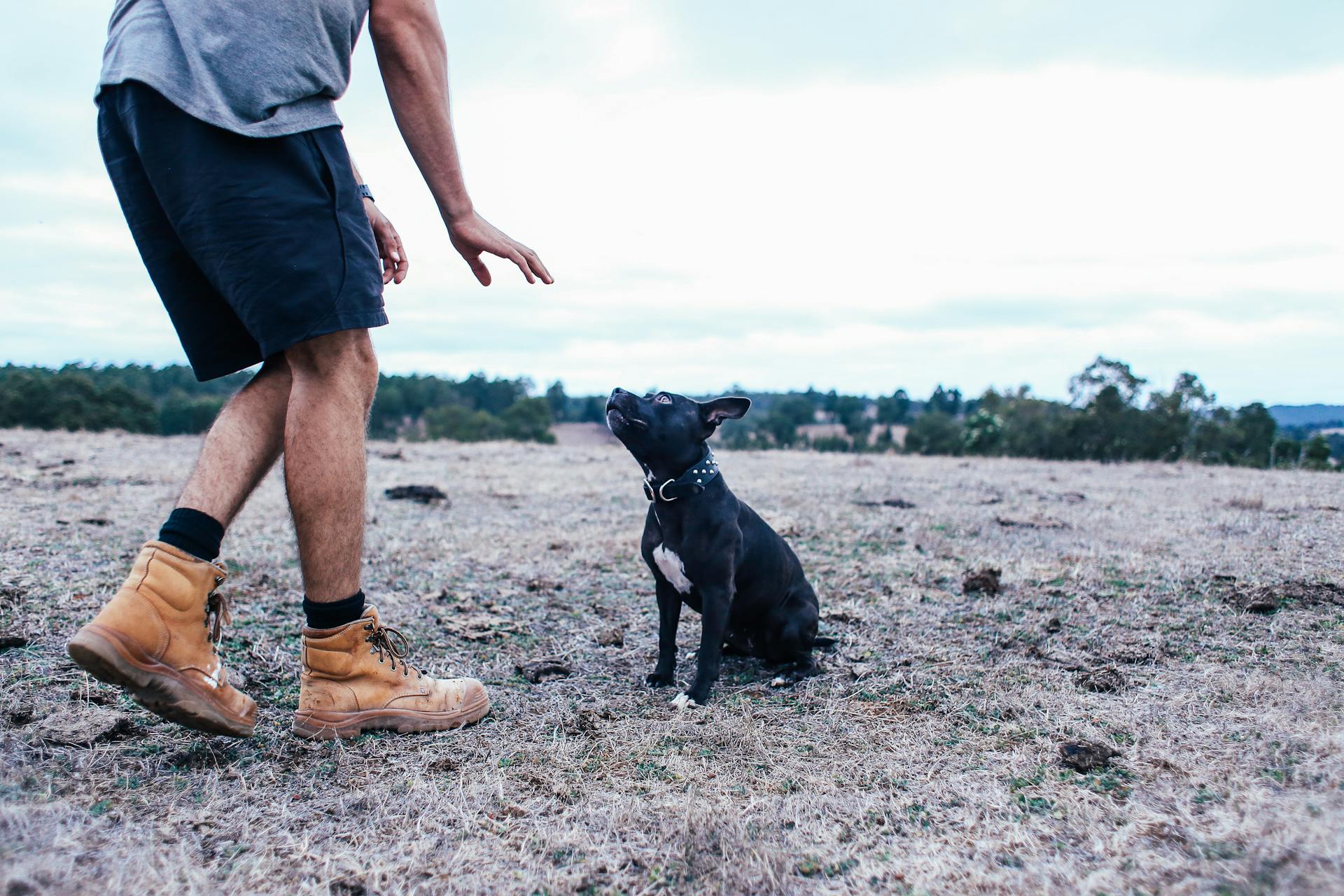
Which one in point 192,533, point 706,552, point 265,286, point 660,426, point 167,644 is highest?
point 265,286

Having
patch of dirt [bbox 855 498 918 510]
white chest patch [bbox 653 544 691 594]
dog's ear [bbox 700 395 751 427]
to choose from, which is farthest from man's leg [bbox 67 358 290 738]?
patch of dirt [bbox 855 498 918 510]

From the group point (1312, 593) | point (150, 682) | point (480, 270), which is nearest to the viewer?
point (150, 682)

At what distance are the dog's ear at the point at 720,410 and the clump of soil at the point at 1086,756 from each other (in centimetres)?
174

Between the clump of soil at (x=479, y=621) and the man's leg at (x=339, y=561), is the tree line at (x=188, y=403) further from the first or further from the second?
the man's leg at (x=339, y=561)

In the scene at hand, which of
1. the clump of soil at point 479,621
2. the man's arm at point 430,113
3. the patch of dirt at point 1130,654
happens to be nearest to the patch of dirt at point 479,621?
the clump of soil at point 479,621

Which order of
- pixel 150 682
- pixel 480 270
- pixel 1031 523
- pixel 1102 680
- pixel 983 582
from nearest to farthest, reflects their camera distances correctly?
pixel 150 682 → pixel 480 270 → pixel 1102 680 → pixel 983 582 → pixel 1031 523

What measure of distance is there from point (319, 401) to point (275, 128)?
70 centimetres

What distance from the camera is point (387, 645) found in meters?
2.55

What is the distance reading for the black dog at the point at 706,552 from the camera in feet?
10.5

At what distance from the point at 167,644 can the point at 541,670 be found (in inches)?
55.4

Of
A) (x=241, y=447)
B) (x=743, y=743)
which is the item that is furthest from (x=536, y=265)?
(x=743, y=743)

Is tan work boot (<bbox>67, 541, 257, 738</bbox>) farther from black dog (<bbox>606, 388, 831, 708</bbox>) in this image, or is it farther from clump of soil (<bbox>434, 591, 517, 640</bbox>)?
black dog (<bbox>606, 388, 831, 708</bbox>)

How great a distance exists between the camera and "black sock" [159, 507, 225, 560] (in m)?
2.13

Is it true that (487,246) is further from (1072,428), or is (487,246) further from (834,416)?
(834,416)
